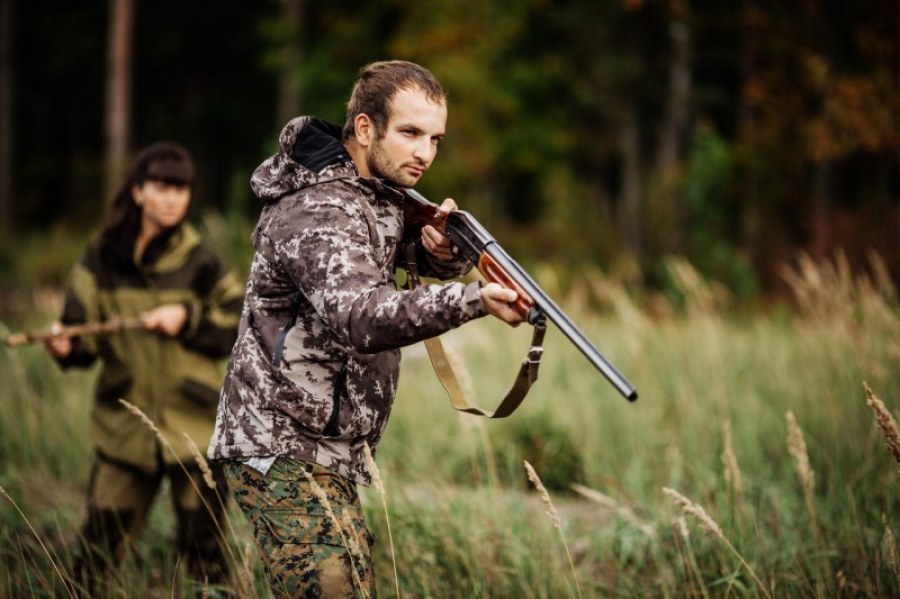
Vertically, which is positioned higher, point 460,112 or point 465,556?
point 460,112

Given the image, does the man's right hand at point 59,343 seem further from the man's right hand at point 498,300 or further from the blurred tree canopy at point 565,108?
the blurred tree canopy at point 565,108

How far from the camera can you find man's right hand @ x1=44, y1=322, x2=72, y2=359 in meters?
3.73

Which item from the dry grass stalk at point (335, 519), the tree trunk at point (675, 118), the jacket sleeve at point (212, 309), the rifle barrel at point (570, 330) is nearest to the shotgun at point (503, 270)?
the rifle barrel at point (570, 330)

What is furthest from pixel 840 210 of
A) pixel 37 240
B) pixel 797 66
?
pixel 37 240

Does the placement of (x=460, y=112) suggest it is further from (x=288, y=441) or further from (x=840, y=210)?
(x=288, y=441)

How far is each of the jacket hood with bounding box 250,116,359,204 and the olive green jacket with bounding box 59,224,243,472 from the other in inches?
62.5

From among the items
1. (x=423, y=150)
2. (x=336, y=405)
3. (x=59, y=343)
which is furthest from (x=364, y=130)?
(x=59, y=343)

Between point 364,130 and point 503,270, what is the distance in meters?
0.59

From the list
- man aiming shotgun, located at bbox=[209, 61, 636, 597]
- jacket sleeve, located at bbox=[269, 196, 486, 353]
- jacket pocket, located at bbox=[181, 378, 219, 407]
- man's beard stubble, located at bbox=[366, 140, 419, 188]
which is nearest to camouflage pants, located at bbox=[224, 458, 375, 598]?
man aiming shotgun, located at bbox=[209, 61, 636, 597]

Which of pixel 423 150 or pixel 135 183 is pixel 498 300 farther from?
pixel 135 183

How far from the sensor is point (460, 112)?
1858 centimetres

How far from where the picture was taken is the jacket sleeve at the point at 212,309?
3861 mm

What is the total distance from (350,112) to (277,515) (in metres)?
1.14

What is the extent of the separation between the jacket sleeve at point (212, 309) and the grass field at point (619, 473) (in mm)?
Result: 833
